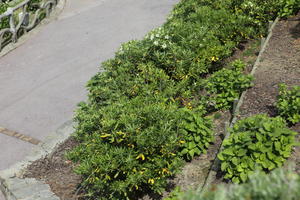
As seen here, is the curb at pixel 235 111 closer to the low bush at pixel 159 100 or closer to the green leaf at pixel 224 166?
the low bush at pixel 159 100

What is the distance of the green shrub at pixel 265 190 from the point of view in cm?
302

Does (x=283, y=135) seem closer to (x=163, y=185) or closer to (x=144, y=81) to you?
(x=163, y=185)

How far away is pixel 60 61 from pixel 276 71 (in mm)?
6435

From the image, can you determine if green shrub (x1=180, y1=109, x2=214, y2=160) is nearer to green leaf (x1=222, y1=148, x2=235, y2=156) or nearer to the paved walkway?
green leaf (x1=222, y1=148, x2=235, y2=156)

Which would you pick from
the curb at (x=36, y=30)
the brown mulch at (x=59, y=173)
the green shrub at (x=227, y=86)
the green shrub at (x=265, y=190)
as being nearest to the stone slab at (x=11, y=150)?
the brown mulch at (x=59, y=173)

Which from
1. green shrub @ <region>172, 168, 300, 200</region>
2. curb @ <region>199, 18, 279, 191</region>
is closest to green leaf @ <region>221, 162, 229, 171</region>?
curb @ <region>199, 18, 279, 191</region>

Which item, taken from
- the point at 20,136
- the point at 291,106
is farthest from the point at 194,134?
the point at 20,136

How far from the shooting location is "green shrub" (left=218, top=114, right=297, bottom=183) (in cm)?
570

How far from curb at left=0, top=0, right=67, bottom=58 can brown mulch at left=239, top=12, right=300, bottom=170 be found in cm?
802

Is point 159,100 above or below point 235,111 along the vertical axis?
above

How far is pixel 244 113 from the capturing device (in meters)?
7.55

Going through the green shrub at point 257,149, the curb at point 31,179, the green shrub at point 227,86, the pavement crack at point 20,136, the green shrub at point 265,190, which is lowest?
the pavement crack at point 20,136

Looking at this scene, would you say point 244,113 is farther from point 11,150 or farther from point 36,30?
point 36,30

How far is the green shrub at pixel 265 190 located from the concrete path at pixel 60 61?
6042mm
